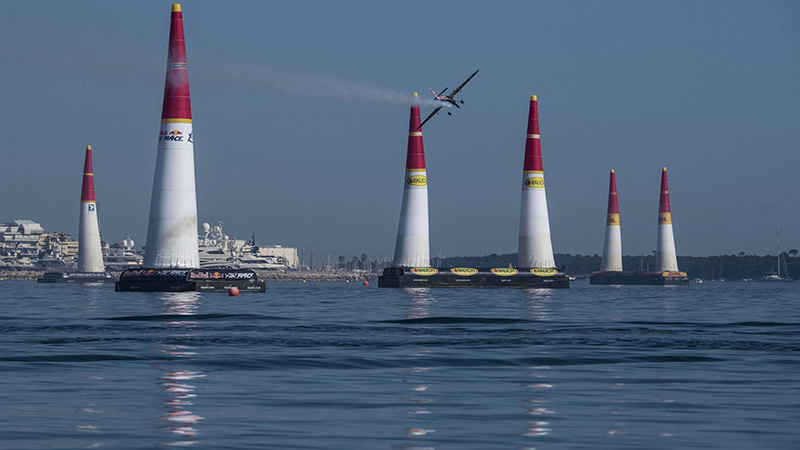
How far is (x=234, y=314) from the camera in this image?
52.9m

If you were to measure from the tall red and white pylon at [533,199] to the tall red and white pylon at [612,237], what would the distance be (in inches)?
2108

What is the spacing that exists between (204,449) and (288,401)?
5.11m

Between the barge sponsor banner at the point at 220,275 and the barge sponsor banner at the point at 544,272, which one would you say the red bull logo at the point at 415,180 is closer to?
the barge sponsor banner at the point at 544,272

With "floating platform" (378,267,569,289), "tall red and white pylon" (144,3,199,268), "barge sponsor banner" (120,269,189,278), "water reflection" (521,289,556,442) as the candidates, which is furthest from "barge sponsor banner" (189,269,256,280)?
"water reflection" (521,289,556,442)

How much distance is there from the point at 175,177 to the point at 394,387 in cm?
5732

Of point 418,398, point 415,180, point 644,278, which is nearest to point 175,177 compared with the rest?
point 415,180

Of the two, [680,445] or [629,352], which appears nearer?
[680,445]

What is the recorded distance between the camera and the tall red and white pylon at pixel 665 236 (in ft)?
564

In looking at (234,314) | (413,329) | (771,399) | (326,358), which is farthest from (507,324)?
(771,399)

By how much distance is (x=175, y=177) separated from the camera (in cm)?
7800

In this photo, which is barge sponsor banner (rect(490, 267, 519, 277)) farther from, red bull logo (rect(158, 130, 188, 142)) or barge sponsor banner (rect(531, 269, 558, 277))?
red bull logo (rect(158, 130, 188, 142))

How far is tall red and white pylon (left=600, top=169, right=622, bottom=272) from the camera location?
175 m

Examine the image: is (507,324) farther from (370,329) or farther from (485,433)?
(485,433)

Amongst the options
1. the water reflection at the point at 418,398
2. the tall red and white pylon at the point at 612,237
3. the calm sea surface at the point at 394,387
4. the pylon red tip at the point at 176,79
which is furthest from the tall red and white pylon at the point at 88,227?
the water reflection at the point at 418,398
